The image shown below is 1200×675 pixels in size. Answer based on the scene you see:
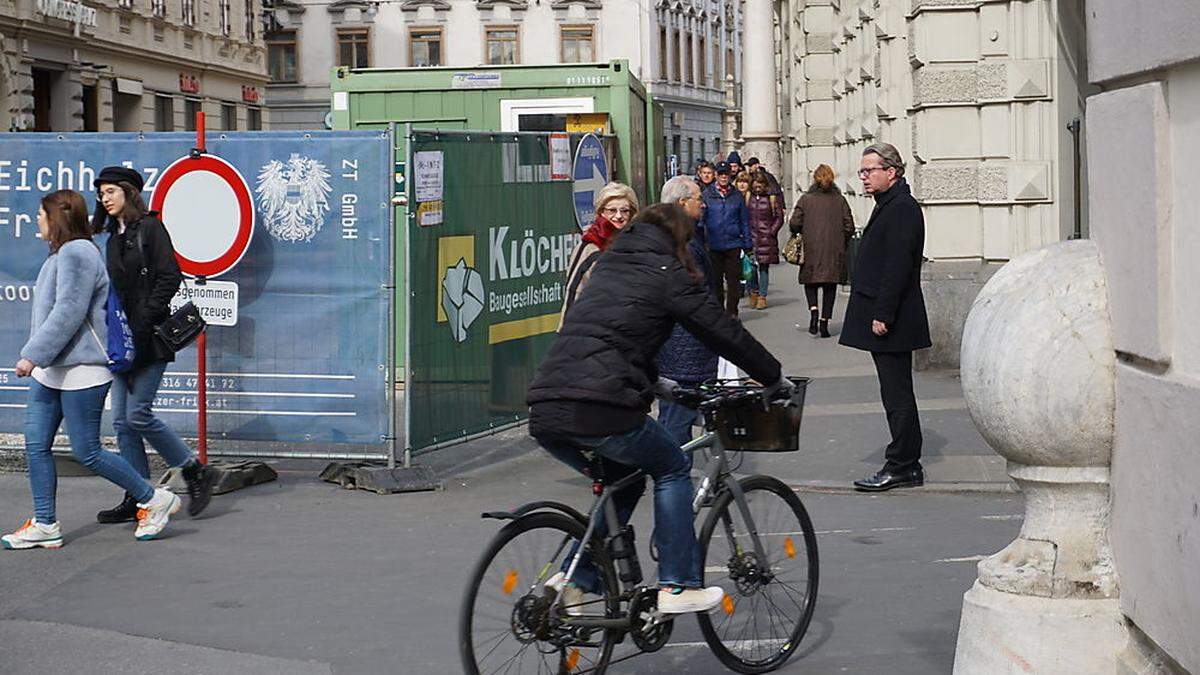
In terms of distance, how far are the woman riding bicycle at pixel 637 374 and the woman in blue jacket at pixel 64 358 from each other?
380cm

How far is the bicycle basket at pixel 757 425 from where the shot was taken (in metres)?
6.58

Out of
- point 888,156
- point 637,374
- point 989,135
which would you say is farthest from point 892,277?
point 989,135

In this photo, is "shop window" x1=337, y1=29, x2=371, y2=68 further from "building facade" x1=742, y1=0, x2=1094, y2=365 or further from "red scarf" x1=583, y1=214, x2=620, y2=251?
"red scarf" x1=583, y1=214, x2=620, y2=251

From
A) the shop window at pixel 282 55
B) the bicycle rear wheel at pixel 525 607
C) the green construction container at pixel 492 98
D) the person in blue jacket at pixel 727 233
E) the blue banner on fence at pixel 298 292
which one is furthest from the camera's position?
the shop window at pixel 282 55

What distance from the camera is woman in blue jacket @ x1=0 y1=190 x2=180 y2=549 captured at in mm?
9180

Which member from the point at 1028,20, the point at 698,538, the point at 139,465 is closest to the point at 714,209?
the point at 1028,20

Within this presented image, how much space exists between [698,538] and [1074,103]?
1073cm

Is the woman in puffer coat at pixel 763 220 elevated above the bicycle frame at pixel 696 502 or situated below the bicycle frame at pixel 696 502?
above

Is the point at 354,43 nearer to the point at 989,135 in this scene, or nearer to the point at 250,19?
the point at 250,19

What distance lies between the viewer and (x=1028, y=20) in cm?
1628

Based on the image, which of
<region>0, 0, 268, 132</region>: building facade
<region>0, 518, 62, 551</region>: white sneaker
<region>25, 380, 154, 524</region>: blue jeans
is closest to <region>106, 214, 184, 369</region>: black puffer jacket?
<region>25, 380, 154, 524</region>: blue jeans

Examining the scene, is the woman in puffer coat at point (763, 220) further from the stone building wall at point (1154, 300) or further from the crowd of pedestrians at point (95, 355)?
the stone building wall at point (1154, 300)

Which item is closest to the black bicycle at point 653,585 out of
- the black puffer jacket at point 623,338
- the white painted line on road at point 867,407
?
the black puffer jacket at point 623,338

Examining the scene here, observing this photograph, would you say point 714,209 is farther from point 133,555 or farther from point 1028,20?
point 133,555
